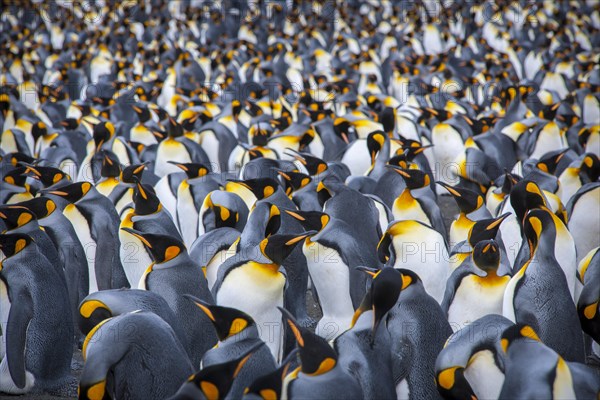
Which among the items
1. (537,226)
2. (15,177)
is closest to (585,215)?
(537,226)

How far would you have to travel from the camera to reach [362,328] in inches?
114

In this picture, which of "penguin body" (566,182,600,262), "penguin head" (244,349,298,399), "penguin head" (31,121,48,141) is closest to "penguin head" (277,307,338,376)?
"penguin head" (244,349,298,399)

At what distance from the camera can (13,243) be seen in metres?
3.60

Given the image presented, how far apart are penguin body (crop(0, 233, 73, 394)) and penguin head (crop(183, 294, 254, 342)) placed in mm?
1076

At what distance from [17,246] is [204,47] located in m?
11.2

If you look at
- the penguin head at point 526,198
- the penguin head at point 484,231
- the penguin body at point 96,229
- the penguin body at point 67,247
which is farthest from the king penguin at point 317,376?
the penguin body at point 96,229

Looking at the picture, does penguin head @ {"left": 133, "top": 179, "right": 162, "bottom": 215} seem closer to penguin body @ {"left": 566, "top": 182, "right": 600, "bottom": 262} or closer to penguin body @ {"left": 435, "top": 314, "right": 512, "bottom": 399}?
penguin body @ {"left": 435, "top": 314, "right": 512, "bottom": 399}

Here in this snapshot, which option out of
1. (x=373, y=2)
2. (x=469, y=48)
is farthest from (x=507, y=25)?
(x=373, y=2)

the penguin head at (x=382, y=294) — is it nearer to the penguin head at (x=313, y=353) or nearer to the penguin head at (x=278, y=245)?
the penguin head at (x=313, y=353)

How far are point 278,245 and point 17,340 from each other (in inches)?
47.5

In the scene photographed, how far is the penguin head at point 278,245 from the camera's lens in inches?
141

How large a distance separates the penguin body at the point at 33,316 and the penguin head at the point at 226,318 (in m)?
1.08

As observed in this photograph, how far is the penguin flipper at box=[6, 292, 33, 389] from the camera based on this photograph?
3465 mm

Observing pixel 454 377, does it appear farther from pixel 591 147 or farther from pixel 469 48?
pixel 469 48
